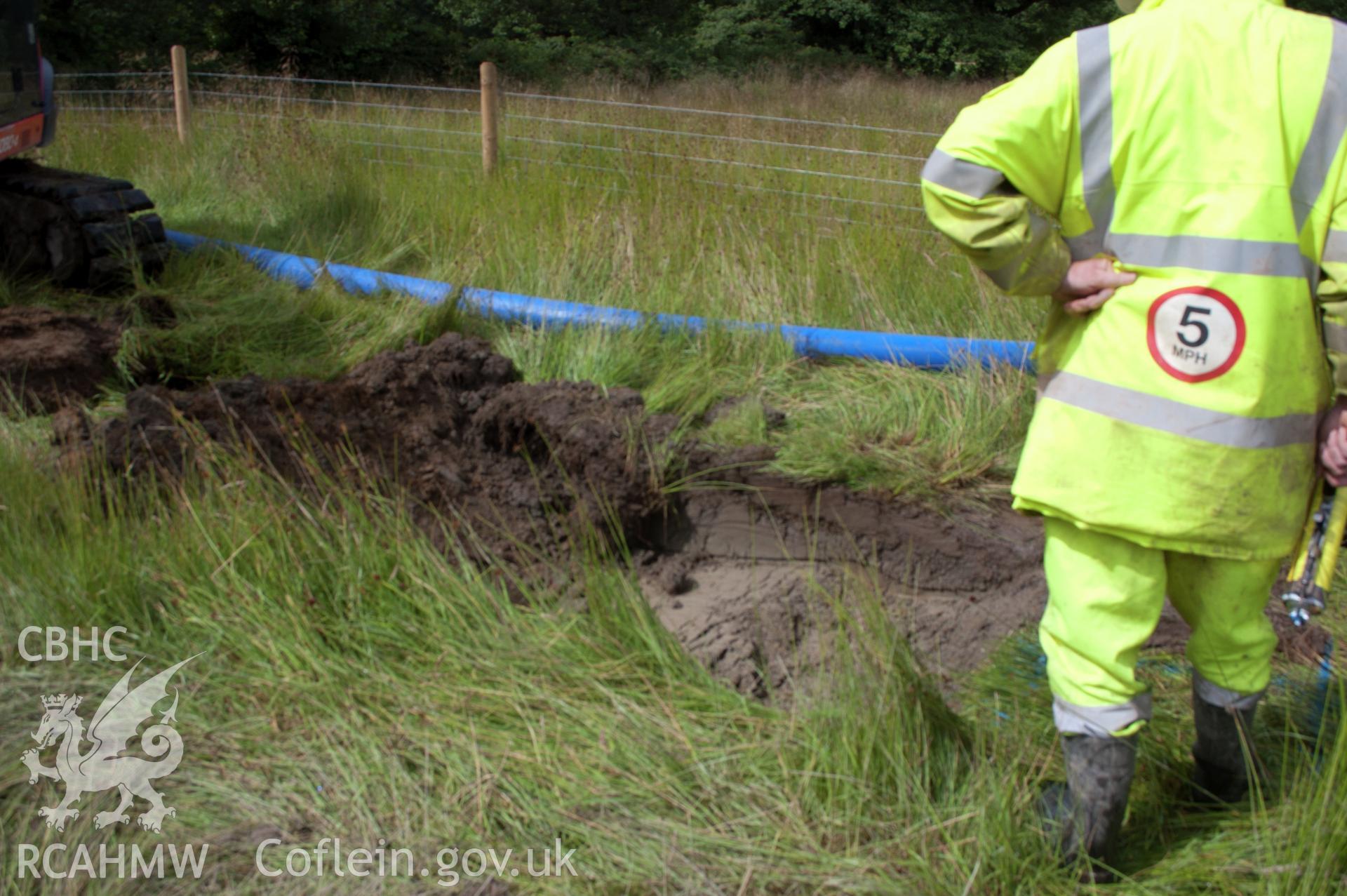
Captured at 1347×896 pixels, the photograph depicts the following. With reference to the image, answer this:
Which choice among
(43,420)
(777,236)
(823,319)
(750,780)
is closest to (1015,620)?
(750,780)

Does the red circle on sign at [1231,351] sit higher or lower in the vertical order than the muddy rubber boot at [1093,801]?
higher

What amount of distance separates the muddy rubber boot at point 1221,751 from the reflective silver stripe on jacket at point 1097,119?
1069 millimetres

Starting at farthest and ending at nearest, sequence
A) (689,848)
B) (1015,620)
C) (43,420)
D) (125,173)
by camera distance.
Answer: (125,173), (43,420), (1015,620), (689,848)

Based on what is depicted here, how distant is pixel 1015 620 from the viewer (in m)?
3.80

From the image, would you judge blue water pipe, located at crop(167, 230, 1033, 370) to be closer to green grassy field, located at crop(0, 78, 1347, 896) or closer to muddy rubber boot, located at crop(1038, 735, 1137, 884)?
green grassy field, located at crop(0, 78, 1347, 896)

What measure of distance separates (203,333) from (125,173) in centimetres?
447

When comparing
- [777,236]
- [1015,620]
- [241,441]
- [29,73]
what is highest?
[29,73]

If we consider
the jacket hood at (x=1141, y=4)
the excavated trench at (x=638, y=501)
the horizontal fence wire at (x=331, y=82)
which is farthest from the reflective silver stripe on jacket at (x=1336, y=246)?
the horizontal fence wire at (x=331, y=82)

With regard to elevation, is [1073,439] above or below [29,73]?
below

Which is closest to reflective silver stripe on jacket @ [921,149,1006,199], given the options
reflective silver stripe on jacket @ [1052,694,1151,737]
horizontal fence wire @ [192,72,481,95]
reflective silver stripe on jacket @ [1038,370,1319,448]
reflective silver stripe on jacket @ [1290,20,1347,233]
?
reflective silver stripe on jacket @ [1038,370,1319,448]

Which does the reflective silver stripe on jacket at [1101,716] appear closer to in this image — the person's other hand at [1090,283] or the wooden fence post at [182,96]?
the person's other hand at [1090,283]

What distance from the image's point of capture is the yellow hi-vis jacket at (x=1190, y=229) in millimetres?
2154

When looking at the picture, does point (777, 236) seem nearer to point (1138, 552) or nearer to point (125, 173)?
point (1138, 552)

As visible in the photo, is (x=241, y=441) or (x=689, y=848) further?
(x=241, y=441)
